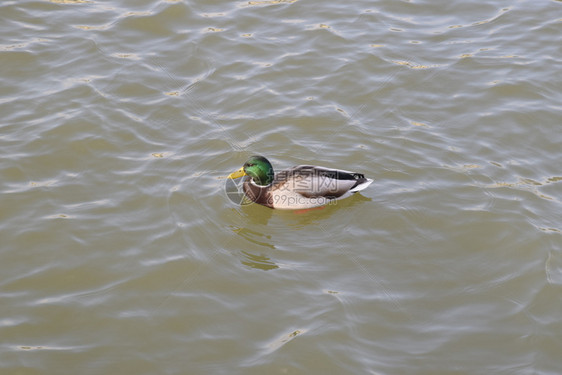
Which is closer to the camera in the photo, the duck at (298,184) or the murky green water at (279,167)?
the murky green water at (279,167)

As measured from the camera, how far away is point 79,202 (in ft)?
26.3

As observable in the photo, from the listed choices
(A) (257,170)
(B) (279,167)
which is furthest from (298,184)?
(B) (279,167)

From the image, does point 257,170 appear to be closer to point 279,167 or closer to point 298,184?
point 298,184

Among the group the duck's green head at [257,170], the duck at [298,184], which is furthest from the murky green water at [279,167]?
the duck's green head at [257,170]

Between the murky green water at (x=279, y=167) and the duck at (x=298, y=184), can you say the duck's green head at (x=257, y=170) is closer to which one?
the duck at (x=298, y=184)

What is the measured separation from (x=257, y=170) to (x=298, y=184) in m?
0.54

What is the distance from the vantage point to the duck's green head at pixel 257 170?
8141 millimetres

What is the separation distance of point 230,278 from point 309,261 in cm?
91

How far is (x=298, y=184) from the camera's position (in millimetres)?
8078

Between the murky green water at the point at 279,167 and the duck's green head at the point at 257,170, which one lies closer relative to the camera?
the murky green water at the point at 279,167

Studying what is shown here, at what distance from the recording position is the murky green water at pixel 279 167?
6.32 meters

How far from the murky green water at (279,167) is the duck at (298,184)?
0.18 meters

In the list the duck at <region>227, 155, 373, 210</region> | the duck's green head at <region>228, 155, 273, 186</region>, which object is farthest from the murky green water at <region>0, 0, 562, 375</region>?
the duck's green head at <region>228, 155, 273, 186</region>

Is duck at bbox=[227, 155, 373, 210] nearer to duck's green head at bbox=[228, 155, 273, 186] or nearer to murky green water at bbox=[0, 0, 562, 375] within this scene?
duck's green head at bbox=[228, 155, 273, 186]
